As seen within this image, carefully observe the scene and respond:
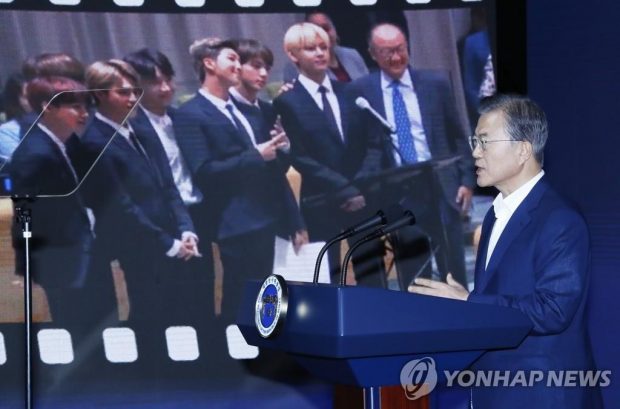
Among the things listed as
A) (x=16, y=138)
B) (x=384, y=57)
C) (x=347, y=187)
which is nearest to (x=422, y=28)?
(x=384, y=57)

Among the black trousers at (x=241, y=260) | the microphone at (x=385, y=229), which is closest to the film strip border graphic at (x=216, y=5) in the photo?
the black trousers at (x=241, y=260)

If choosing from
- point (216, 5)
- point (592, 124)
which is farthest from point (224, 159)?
point (592, 124)

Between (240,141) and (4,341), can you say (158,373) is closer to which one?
(4,341)

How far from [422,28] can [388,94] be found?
340 mm

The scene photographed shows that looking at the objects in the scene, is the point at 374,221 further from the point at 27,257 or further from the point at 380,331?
the point at 27,257

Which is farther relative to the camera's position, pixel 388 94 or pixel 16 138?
pixel 388 94

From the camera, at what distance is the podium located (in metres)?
1.78

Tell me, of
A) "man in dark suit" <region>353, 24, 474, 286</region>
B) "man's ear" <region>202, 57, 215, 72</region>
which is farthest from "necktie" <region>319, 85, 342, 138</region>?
"man's ear" <region>202, 57, 215, 72</region>

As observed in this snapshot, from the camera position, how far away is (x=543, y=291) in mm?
1998

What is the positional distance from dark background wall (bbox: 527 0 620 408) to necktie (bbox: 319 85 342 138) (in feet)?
3.26

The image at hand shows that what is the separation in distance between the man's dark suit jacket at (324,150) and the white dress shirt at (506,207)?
1955mm

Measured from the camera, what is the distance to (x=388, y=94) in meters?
4.22

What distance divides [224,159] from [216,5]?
0.69 m

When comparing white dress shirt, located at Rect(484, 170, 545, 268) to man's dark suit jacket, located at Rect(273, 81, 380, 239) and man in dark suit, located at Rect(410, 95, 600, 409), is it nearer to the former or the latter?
man in dark suit, located at Rect(410, 95, 600, 409)
